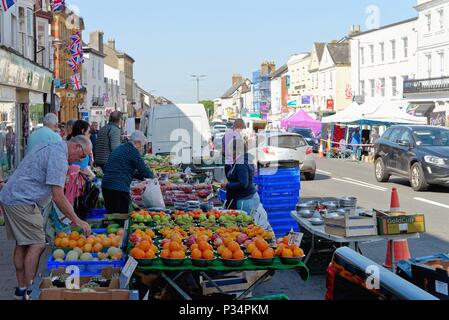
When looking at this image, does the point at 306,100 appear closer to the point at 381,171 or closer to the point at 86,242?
the point at 381,171

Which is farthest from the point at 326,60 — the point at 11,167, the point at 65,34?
the point at 11,167

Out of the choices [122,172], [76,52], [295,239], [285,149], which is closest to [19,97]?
[285,149]

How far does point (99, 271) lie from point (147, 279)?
694mm

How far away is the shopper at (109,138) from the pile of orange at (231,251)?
774cm

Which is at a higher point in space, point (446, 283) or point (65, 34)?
point (65, 34)

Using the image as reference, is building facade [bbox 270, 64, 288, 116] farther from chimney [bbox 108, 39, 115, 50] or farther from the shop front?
the shop front

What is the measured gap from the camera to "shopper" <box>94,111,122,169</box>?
544 inches

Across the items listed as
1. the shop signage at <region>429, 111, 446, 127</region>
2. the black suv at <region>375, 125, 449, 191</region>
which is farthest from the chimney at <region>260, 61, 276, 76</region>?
the black suv at <region>375, 125, 449, 191</region>

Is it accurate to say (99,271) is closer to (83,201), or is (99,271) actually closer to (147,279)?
→ (147,279)

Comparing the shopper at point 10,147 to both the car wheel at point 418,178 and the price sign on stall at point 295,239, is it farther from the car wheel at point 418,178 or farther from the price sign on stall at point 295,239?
the price sign on stall at point 295,239

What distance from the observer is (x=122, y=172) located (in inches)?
356

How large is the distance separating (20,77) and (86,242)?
1704cm

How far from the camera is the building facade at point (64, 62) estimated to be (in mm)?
48912

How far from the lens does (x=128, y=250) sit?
251 inches
